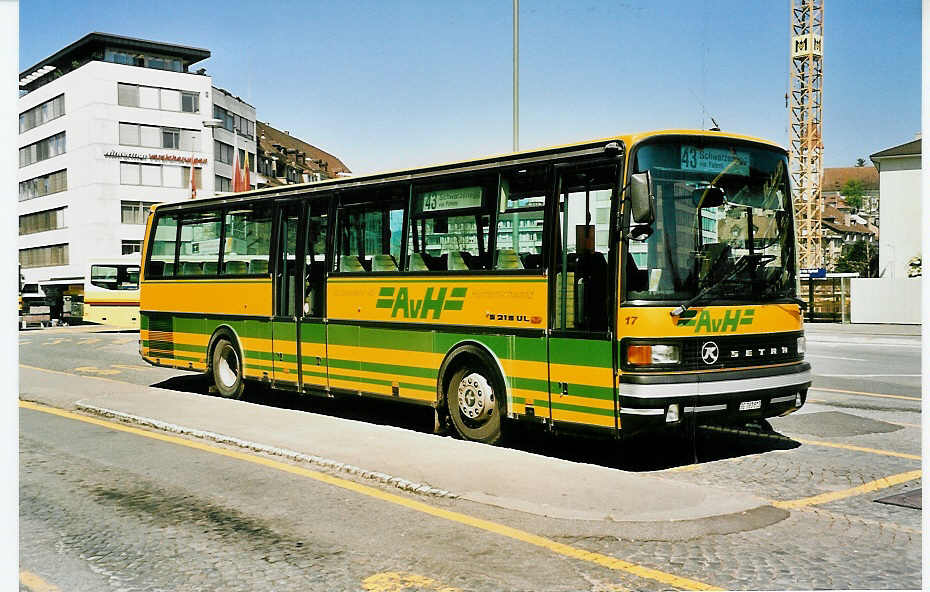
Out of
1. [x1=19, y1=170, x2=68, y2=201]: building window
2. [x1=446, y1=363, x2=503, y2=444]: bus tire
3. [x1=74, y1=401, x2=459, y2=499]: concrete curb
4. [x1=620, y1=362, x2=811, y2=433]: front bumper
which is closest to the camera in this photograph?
[x1=74, y1=401, x2=459, y2=499]: concrete curb

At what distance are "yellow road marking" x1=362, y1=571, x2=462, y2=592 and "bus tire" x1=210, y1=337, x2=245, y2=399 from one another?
877cm

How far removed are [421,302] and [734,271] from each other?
3.54 m

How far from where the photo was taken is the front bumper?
841cm

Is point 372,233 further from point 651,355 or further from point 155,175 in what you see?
point 155,175

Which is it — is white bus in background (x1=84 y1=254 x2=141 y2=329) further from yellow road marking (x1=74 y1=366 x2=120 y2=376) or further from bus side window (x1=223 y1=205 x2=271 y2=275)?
bus side window (x1=223 y1=205 x2=271 y2=275)

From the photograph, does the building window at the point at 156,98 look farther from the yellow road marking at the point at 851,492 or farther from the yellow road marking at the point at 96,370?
the yellow road marking at the point at 851,492

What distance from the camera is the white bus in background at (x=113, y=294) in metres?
37.2

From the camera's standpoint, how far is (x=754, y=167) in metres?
9.30

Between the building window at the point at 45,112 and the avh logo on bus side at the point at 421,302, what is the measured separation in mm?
66432

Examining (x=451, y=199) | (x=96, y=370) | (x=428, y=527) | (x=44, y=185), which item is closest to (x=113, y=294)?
(x=96, y=370)

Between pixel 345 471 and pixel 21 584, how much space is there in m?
3.46

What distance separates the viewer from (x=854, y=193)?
116000 mm

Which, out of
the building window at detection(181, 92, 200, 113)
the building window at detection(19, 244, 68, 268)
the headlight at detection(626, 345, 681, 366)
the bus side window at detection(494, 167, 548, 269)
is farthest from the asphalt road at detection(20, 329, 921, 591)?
the building window at detection(181, 92, 200, 113)

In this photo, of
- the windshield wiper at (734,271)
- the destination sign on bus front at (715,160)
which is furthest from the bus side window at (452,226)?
the windshield wiper at (734,271)
